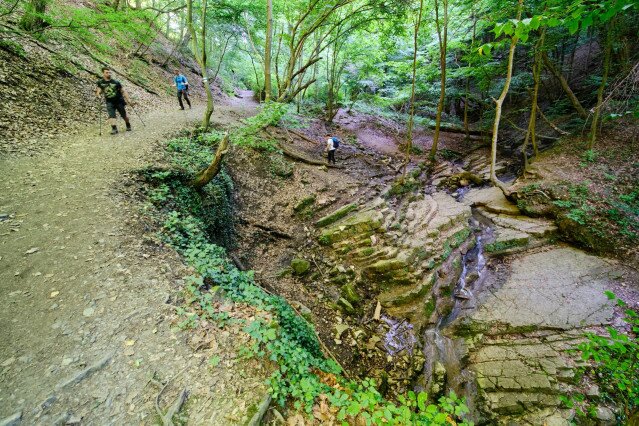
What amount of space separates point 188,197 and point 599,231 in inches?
449

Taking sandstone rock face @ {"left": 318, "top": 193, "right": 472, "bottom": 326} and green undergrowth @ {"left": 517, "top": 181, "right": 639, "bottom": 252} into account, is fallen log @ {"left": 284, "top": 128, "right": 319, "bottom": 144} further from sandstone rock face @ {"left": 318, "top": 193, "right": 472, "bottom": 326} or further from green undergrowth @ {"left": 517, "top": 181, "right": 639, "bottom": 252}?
green undergrowth @ {"left": 517, "top": 181, "right": 639, "bottom": 252}

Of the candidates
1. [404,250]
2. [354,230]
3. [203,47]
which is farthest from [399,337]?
[203,47]

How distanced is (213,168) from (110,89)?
4388mm

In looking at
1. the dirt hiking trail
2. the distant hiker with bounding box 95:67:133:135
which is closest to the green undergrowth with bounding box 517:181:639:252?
the dirt hiking trail

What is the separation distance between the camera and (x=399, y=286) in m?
7.64


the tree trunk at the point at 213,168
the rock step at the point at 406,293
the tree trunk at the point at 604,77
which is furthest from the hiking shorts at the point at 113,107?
the tree trunk at the point at 604,77

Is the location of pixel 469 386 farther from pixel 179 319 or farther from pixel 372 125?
pixel 372 125

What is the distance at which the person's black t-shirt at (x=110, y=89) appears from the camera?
25.7 ft

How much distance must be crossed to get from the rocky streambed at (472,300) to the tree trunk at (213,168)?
388 cm

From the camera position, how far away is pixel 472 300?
23.6 ft

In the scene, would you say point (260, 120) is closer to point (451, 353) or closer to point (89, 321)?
point (89, 321)

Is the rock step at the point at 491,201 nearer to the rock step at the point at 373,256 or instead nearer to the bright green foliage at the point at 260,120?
the rock step at the point at 373,256

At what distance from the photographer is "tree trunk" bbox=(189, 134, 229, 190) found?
652 cm

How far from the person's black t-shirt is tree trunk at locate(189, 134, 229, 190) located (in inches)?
156
